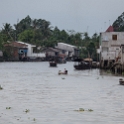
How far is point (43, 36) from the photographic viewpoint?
131625 mm

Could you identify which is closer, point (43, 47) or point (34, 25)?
point (43, 47)

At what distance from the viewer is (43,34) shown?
436 ft

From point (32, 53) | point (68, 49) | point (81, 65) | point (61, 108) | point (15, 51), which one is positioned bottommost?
point (61, 108)

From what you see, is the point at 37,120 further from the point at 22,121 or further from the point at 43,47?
the point at 43,47

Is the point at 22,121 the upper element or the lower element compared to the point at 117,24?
lower

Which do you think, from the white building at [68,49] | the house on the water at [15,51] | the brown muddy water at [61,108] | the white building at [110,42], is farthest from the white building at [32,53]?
the brown muddy water at [61,108]

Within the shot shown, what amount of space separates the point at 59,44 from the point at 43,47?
30.4ft

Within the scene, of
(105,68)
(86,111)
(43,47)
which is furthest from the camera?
(43,47)

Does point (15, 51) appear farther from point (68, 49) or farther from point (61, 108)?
point (61, 108)

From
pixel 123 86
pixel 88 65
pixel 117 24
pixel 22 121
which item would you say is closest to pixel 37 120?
pixel 22 121

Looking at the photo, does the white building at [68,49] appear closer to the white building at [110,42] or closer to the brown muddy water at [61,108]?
the white building at [110,42]

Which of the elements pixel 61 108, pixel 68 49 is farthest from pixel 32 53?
pixel 61 108

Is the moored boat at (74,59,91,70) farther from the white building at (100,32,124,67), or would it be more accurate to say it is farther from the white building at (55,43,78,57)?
the white building at (55,43,78,57)

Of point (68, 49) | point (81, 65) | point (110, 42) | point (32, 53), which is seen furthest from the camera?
point (68, 49)
